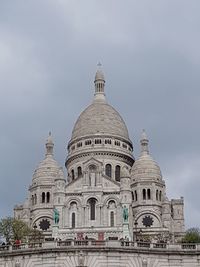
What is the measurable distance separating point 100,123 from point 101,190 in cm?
2295

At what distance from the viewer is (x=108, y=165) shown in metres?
137

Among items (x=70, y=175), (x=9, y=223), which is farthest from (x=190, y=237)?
(x=70, y=175)

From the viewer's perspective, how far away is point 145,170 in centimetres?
13362

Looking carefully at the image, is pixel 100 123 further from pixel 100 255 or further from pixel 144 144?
pixel 100 255

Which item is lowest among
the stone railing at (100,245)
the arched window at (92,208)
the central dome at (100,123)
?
the stone railing at (100,245)

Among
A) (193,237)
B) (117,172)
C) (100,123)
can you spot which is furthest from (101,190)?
(193,237)

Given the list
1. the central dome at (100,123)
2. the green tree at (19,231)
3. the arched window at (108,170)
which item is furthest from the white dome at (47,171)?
the green tree at (19,231)

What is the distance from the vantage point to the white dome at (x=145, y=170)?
13300 cm

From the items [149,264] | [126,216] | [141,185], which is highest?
[141,185]

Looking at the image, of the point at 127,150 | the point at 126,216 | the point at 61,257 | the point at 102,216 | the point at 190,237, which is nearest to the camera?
the point at 61,257

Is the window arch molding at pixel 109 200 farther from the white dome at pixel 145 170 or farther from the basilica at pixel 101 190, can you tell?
the white dome at pixel 145 170

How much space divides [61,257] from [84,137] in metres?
80.4

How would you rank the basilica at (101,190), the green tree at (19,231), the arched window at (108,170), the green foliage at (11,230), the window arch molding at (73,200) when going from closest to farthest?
the green tree at (19,231), the green foliage at (11,230), the basilica at (101,190), the window arch molding at (73,200), the arched window at (108,170)

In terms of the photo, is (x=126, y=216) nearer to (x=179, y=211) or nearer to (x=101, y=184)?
(x=101, y=184)
